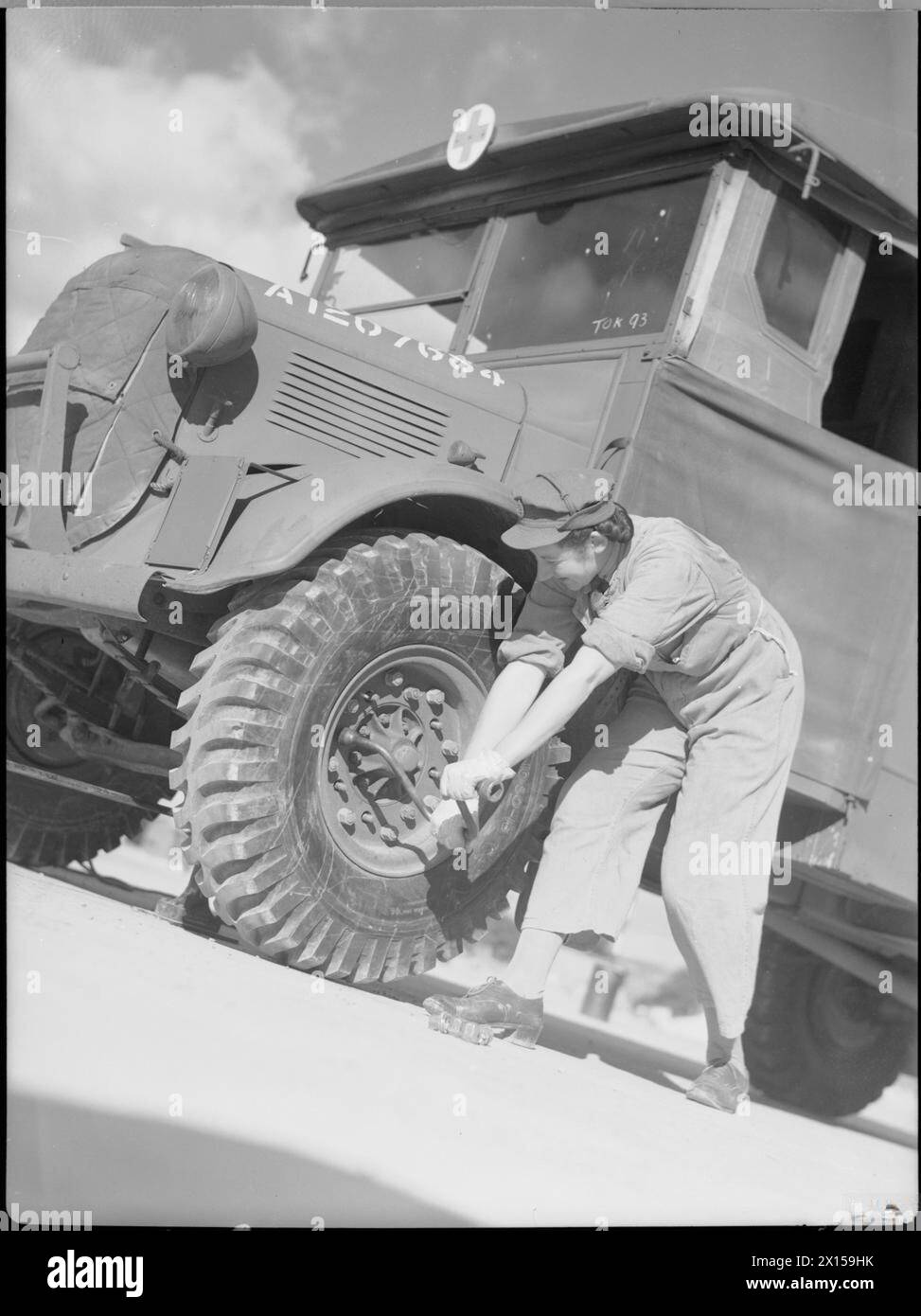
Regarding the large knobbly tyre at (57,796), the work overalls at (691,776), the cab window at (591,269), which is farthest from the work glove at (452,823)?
the cab window at (591,269)

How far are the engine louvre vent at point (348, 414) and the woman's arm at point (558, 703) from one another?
847 millimetres

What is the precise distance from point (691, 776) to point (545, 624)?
52 centimetres

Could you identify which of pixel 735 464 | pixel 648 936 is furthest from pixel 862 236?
pixel 648 936

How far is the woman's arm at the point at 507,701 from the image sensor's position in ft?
9.53

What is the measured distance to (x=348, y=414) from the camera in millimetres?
3207

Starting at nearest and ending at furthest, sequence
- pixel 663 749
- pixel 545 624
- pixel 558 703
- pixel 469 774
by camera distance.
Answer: pixel 469 774 < pixel 558 703 < pixel 545 624 < pixel 663 749

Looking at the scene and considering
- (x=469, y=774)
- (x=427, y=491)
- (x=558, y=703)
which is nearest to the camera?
(x=469, y=774)

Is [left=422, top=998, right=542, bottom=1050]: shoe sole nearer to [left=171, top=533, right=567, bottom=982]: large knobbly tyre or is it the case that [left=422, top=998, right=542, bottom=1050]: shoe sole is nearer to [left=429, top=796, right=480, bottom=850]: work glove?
[left=171, top=533, right=567, bottom=982]: large knobbly tyre

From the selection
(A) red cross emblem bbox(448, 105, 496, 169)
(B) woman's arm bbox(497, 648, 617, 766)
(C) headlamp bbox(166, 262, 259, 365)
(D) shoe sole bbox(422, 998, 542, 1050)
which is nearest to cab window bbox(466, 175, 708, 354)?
(A) red cross emblem bbox(448, 105, 496, 169)

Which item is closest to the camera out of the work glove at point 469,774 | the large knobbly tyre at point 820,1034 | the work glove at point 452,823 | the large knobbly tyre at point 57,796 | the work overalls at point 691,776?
the work glove at point 469,774

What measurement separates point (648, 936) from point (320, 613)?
8757mm

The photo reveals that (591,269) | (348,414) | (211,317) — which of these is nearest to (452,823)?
(348,414)

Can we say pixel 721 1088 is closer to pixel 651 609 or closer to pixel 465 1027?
pixel 465 1027

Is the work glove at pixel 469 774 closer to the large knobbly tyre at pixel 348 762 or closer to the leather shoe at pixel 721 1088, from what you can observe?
the large knobbly tyre at pixel 348 762
